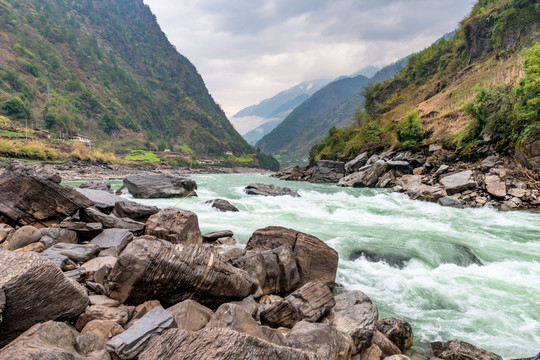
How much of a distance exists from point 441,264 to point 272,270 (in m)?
7.15

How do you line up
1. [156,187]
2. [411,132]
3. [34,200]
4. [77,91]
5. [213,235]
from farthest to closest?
[77,91]
[411,132]
[156,187]
[213,235]
[34,200]

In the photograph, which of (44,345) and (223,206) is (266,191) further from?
(44,345)

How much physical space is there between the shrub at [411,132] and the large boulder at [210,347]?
137ft

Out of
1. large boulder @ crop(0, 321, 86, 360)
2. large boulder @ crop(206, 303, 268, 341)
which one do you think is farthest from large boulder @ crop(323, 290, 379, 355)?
large boulder @ crop(0, 321, 86, 360)

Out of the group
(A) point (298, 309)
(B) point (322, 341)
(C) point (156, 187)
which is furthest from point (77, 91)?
(B) point (322, 341)

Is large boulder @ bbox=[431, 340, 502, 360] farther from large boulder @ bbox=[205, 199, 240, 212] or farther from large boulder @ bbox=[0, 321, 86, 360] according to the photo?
large boulder @ bbox=[205, 199, 240, 212]

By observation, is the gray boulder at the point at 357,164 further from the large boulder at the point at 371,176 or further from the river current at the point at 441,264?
the river current at the point at 441,264

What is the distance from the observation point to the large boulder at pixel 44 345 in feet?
8.66

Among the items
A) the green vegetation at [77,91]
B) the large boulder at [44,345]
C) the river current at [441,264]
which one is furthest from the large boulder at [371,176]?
the green vegetation at [77,91]

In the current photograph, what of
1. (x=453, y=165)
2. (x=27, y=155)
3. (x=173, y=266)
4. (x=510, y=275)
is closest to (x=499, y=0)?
(x=453, y=165)

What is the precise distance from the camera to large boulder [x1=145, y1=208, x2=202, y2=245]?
329 inches

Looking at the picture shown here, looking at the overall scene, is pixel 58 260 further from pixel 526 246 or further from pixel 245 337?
pixel 526 246

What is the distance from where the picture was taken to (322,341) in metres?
4.35

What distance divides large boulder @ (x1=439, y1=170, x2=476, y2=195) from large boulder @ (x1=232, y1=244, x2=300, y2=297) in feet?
69.4
